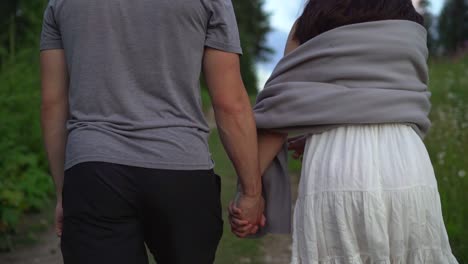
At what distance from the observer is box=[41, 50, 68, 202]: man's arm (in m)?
2.46

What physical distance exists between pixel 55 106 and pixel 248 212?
0.86 metres

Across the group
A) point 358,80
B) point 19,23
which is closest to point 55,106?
point 358,80

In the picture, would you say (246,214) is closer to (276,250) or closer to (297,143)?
(297,143)

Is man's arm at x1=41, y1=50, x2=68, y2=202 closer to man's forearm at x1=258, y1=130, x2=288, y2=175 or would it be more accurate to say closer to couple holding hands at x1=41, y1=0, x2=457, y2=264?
couple holding hands at x1=41, y1=0, x2=457, y2=264

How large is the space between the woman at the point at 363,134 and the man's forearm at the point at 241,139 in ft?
0.48

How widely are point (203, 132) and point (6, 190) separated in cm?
376

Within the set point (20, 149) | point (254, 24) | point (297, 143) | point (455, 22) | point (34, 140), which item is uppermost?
point (297, 143)

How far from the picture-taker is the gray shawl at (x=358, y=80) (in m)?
2.44

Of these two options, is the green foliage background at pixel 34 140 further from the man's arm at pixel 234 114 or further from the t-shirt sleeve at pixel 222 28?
the t-shirt sleeve at pixel 222 28

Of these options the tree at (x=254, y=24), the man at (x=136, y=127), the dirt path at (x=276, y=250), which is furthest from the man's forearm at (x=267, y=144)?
the tree at (x=254, y=24)

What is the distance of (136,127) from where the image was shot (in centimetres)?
222

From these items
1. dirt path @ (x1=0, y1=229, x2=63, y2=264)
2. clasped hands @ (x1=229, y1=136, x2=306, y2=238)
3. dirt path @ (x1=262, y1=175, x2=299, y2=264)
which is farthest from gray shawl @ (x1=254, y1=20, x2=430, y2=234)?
dirt path @ (x1=0, y1=229, x2=63, y2=264)

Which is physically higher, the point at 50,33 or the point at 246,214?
the point at 50,33

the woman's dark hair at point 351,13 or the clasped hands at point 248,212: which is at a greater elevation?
the woman's dark hair at point 351,13
